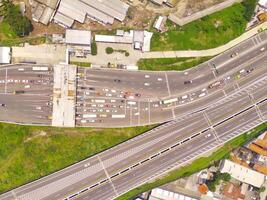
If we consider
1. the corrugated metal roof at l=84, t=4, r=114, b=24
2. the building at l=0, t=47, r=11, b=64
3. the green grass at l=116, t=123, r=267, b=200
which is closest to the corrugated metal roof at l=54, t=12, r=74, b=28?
the corrugated metal roof at l=84, t=4, r=114, b=24

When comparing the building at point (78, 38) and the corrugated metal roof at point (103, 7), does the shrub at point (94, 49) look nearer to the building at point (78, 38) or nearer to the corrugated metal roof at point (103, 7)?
the building at point (78, 38)

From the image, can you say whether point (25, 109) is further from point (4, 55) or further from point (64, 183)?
point (64, 183)

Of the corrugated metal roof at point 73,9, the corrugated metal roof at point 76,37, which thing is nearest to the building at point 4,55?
the corrugated metal roof at point 76,37

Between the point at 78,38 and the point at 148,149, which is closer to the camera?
the point at 78,38

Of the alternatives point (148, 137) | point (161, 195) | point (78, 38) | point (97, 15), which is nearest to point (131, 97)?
point (148, 137)

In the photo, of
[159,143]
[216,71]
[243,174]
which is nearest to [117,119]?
[159,143]

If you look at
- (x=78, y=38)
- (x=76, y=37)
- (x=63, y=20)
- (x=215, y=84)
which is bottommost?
(x=215, y=84)
